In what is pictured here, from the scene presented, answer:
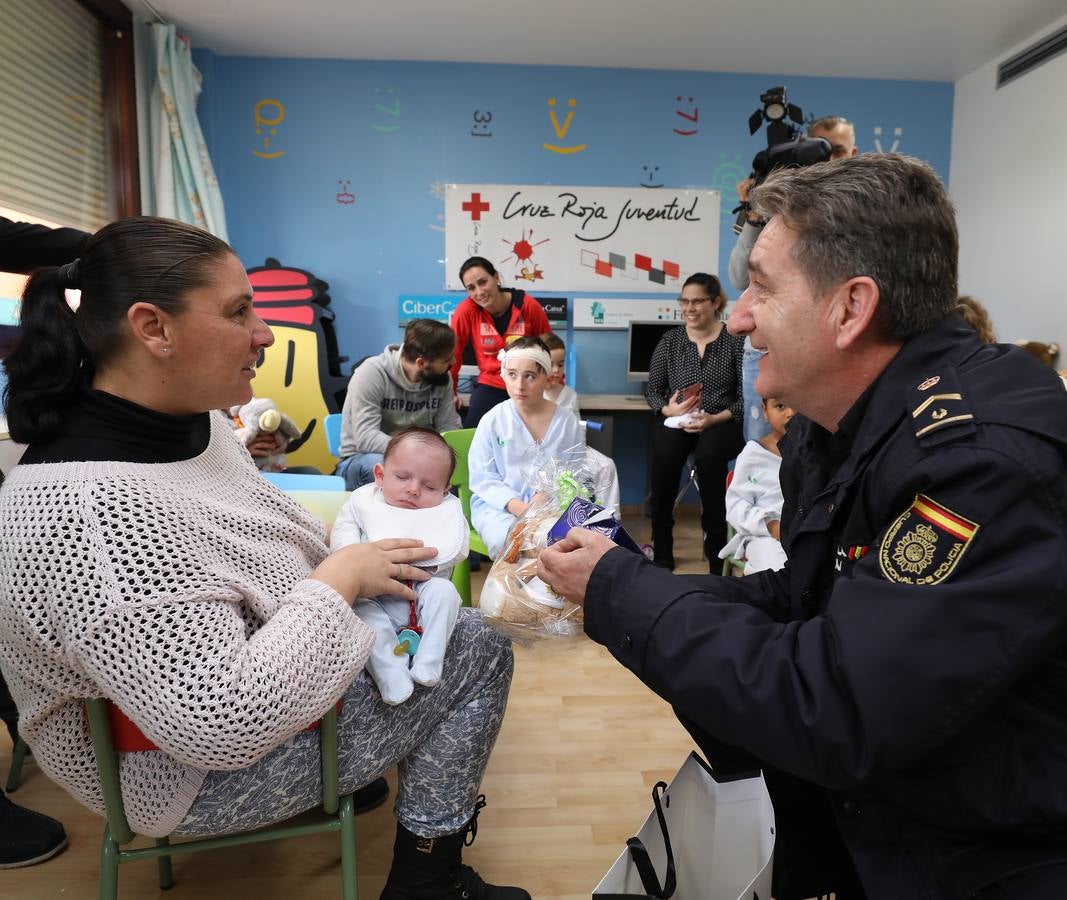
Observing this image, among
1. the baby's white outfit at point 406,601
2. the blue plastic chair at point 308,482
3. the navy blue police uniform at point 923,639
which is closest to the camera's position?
the navy blue police uniform at point 923,639

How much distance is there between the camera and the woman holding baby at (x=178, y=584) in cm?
96

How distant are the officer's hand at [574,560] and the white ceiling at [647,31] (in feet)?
13.0

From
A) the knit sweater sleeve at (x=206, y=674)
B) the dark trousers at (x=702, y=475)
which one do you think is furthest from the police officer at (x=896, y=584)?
the dark trousers at (x=702, y=475)

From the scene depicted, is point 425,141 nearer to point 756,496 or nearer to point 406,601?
point 756,496

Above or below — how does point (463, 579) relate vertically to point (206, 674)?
below

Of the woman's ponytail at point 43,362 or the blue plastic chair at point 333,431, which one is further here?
the blue plastic chair at point 333,431

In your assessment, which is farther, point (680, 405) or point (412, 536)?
point (680, 405)

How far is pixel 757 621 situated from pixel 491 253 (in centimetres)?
469

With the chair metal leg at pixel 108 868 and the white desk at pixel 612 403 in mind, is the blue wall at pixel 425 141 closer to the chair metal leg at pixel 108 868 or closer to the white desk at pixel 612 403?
the white desk at pixel 612 403

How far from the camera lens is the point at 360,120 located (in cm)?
512

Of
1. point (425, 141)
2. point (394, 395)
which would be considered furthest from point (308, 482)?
point (425, 141)

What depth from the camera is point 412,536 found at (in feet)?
5.54

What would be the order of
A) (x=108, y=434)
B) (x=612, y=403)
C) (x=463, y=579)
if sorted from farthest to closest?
(x=612, y=403)
(x=463, y=579)
(x=108, y=434)

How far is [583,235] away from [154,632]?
4.73 metres
